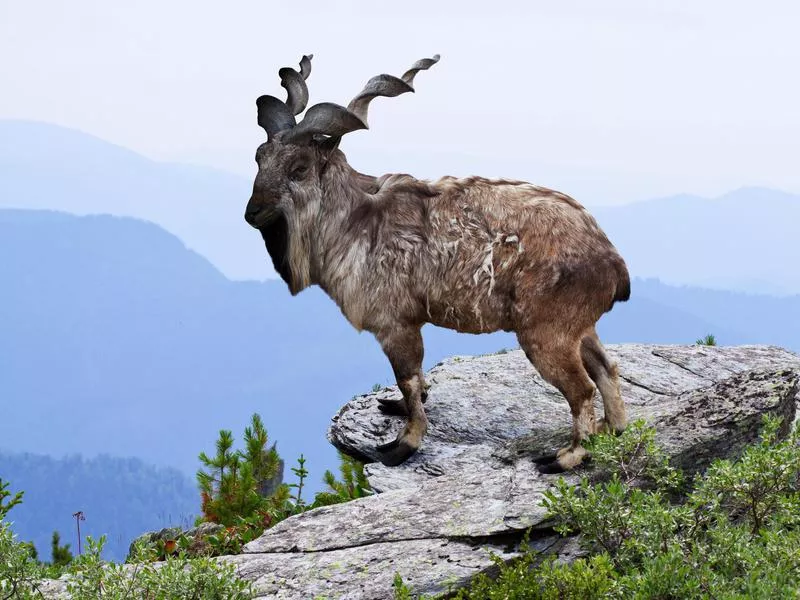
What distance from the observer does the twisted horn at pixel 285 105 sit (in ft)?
30.1

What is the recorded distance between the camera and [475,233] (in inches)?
341

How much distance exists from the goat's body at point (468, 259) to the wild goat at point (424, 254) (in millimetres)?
10

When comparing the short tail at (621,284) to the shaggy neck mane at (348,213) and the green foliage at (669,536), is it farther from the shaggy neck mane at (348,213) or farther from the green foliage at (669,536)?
the shaggy neck mane at (348,213)

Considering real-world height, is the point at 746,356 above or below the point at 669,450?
above

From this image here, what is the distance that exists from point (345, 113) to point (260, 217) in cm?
120

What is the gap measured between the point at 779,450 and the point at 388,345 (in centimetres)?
345

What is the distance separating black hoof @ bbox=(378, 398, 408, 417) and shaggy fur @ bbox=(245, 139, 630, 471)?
75 cm

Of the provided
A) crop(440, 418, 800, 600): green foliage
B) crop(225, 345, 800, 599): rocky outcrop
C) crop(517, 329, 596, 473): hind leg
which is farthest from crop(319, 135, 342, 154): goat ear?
crop(440, 418, 800, 600): green foliage

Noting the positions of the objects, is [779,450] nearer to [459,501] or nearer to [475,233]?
[459,501]

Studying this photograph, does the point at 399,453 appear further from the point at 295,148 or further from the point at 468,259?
the point at 295,148

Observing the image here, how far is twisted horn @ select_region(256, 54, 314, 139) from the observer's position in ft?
30.1

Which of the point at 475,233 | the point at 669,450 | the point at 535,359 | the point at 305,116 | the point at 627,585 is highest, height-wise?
the point at 305,116

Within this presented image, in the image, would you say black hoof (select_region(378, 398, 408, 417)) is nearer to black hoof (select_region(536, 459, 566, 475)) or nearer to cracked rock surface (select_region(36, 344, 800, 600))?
cracked rock surface (select_region(36, 344, 800, 600))

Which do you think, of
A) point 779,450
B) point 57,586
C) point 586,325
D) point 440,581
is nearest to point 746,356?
point 586,325
